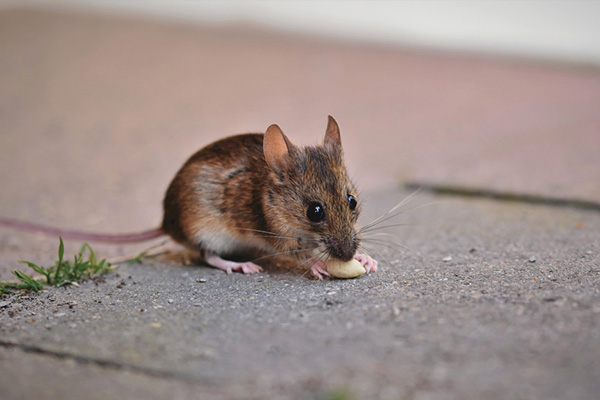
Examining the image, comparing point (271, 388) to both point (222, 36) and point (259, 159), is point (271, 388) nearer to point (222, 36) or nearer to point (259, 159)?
point (259, 159)

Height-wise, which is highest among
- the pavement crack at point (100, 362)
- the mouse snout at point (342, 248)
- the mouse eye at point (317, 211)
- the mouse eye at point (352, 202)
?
the mouse eye at point (352, 202)

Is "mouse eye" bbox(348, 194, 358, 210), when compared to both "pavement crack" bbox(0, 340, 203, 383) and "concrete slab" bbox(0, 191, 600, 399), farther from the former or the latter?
"pavement crack" bbox(0, 340, 203, 383)

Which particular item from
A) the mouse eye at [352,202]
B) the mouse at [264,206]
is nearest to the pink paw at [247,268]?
the mouse at [264,206]

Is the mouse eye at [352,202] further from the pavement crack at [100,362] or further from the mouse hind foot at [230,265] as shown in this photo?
the pavement crack at [100,362]

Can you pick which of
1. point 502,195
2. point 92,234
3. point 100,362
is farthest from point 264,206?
point 502,195

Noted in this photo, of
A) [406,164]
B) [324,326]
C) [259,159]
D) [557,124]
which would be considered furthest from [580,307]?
[557,124]

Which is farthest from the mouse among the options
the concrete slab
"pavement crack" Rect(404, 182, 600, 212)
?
"pavement crack" Rect(404, 182, 600, 212)
